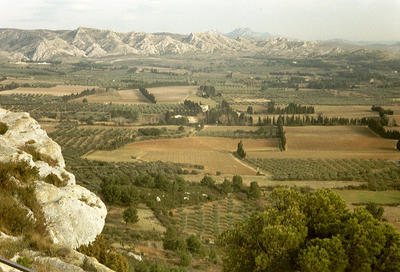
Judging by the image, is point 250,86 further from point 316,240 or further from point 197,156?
point 316,240

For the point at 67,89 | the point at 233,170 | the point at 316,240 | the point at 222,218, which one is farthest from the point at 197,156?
the point at 67,89

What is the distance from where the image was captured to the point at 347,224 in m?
16.0

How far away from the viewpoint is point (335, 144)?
82.4 m

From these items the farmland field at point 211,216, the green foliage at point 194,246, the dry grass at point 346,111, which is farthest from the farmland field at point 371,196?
the dry grass at point 346,111

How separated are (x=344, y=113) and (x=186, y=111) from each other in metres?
49.7

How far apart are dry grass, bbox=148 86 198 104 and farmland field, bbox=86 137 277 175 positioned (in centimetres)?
6141

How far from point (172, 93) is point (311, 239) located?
152m

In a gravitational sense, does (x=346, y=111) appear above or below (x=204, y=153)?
above

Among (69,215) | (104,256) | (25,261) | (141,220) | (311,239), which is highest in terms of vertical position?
(25,261)

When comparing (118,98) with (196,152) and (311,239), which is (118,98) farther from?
(311,239)

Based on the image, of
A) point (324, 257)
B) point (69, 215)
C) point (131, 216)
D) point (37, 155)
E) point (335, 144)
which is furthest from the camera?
point (335, 144)

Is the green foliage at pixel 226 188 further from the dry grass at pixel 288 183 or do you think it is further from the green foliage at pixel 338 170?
the green foliage at pixel 338 170

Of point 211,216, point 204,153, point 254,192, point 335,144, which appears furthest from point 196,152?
point 211,216

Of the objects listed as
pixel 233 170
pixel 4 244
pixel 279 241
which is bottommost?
pixel 233 170
